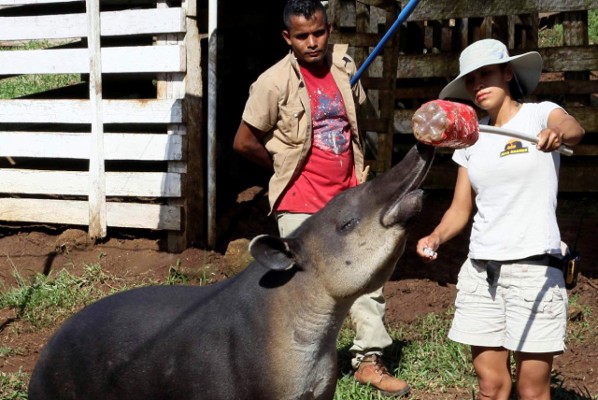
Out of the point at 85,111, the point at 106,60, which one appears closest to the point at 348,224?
the point at 106,60

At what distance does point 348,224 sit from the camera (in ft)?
13.4

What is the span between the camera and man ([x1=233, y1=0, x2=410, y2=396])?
17.9 ft

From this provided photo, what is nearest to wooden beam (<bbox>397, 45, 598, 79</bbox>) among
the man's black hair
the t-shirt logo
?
the man's black hair

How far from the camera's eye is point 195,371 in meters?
4.00

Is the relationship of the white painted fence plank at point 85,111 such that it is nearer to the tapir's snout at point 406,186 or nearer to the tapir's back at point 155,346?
the tapir's back at point 155,346

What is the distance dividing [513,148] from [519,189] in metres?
0.19

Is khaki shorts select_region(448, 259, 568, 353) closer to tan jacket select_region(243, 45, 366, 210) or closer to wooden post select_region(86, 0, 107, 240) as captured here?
tan jacket select_region(243, 45, 366, 210)

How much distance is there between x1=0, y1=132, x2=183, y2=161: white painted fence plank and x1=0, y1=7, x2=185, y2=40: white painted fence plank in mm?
925

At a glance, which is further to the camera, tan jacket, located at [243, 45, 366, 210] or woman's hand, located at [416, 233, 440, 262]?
tan jacket, located at [243, 45, 366, 210]

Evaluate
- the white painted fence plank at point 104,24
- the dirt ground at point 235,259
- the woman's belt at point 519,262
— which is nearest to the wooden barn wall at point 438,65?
the dirt ground at point 235,259

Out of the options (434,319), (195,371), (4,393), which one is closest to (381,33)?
(434,319)

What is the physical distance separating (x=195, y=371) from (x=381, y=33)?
204 inches

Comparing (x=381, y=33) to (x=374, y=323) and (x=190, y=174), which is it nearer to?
(x=190, y=174)

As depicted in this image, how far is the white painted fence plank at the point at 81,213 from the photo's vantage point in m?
8.83
